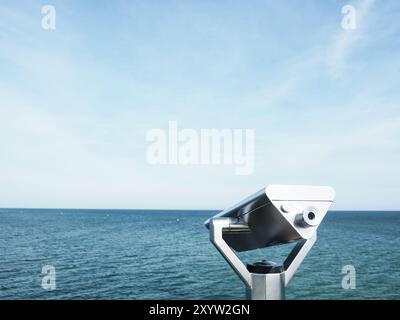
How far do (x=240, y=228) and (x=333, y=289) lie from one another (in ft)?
67.6

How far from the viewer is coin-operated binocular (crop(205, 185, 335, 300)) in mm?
1112

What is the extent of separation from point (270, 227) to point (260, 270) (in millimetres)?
152

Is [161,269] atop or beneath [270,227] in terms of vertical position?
beneath

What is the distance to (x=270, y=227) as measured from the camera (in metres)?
1.22

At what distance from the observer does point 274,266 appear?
1265mm

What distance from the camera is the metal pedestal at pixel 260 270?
125 centimetres
